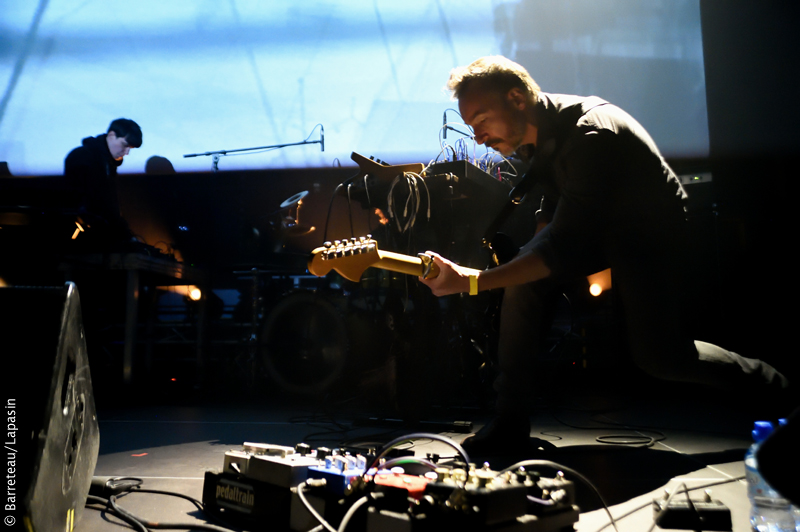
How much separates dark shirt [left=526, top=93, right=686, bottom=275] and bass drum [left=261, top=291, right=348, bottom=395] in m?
2.21

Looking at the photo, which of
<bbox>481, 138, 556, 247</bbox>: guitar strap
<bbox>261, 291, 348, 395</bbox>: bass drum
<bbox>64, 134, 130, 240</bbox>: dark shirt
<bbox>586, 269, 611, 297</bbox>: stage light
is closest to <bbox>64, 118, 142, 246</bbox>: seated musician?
<bbox>64, 134, 130, 240</bbox>: dark shirt

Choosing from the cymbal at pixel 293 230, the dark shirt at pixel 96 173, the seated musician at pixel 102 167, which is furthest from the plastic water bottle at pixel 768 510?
the dark shirt at pixel 96 173

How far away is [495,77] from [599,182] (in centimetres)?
48

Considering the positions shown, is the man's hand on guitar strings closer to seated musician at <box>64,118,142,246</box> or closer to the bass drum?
the bass drum

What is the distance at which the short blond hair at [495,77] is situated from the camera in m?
1.68

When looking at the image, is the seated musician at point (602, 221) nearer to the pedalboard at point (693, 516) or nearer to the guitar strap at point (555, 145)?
the guitar strap at point (555, 145)

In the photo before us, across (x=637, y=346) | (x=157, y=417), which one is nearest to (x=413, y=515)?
(x=637, y=346)

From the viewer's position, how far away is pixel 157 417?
277 cm

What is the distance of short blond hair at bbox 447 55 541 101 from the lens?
1676mm

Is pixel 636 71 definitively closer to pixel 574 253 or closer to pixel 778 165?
pixel 778 165

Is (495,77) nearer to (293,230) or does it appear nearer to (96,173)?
(293,230)

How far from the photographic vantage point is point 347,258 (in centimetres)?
169

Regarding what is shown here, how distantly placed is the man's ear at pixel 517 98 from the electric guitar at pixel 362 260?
0.58 meters

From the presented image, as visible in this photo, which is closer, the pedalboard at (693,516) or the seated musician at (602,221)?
the pedalboard at (693,516)
